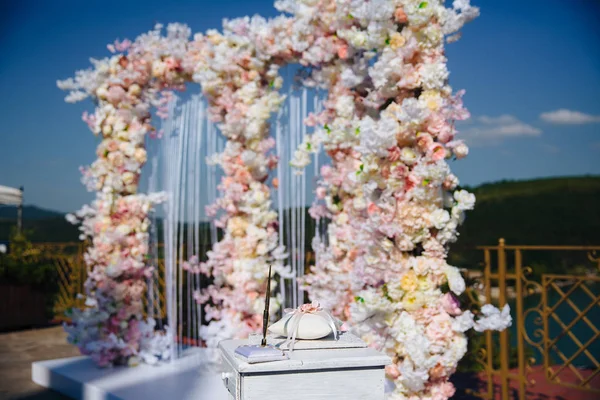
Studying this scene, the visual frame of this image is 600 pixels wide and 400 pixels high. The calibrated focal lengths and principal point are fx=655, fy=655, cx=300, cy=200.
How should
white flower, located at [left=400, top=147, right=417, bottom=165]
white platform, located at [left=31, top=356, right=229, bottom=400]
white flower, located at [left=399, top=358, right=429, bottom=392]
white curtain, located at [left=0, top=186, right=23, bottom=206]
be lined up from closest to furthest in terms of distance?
white flower, located at [left=399, top=358, right=429, bottom=392] < white flower, located at [left=400, top=147, right=417, bottom=165] < white platform, located at [left=31, top=356, right=229, bottom=400] < white curtain, located at [left=0, top=186, right=23, bottom=206]

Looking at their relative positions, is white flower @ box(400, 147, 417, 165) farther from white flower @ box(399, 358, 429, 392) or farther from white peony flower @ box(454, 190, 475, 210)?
white flower @ box(399, 358, 429, 392)

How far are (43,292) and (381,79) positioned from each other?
5761 millimetres

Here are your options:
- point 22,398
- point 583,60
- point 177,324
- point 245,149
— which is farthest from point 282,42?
point 583,60

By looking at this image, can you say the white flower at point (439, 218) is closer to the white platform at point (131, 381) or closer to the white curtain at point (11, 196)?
the white platform at point (131, 381)

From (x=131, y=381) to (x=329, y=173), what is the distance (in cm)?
174

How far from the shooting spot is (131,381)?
153 inches

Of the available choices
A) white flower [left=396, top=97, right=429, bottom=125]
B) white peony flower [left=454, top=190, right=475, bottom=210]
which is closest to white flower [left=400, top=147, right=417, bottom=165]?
white flower [left=396, top=97, right=429, bottom=125]

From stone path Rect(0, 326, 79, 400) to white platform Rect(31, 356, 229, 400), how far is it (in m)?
0.11

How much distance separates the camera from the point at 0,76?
8820mm

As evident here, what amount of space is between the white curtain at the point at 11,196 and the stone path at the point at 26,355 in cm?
187

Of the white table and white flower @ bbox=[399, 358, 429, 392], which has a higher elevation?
the white table

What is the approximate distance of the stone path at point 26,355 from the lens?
4.32 meters

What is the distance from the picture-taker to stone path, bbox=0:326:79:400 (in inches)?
170

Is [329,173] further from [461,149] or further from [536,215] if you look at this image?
[536,215]
